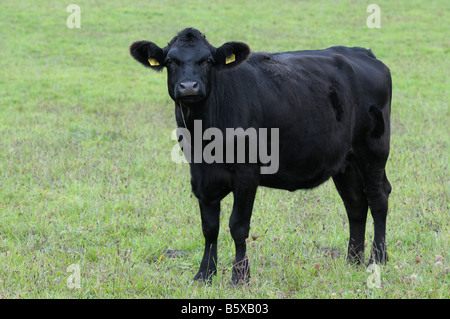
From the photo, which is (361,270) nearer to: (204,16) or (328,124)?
(328,124)

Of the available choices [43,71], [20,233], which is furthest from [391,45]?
[20,233]

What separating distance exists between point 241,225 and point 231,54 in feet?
4.73

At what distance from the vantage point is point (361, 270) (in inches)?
222

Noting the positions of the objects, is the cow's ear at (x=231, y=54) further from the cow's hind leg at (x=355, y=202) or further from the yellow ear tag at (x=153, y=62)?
the cow's hind leg at (x=355, y=202)

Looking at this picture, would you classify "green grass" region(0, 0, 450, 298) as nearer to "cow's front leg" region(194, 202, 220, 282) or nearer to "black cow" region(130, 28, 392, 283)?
"cow's front leg" region(194, 202, 220, 282)

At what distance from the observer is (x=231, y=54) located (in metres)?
5.12

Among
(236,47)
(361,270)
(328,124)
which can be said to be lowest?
(361,270)

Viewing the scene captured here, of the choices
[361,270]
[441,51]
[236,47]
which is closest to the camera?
[236,47]

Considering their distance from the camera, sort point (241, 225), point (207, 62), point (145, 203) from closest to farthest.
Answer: point (207, 62) < point (241, 225) < point (145, 203)

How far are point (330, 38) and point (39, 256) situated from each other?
18.3m

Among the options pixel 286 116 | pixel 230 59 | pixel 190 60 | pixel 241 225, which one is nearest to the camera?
pixel 190 60

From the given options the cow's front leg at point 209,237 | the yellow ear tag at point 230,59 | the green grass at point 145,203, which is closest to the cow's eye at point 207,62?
the yellow ear tag at point 230,59

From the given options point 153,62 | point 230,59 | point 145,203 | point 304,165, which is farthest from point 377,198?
point 145,203

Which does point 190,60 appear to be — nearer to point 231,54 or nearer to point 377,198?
point 231,54
